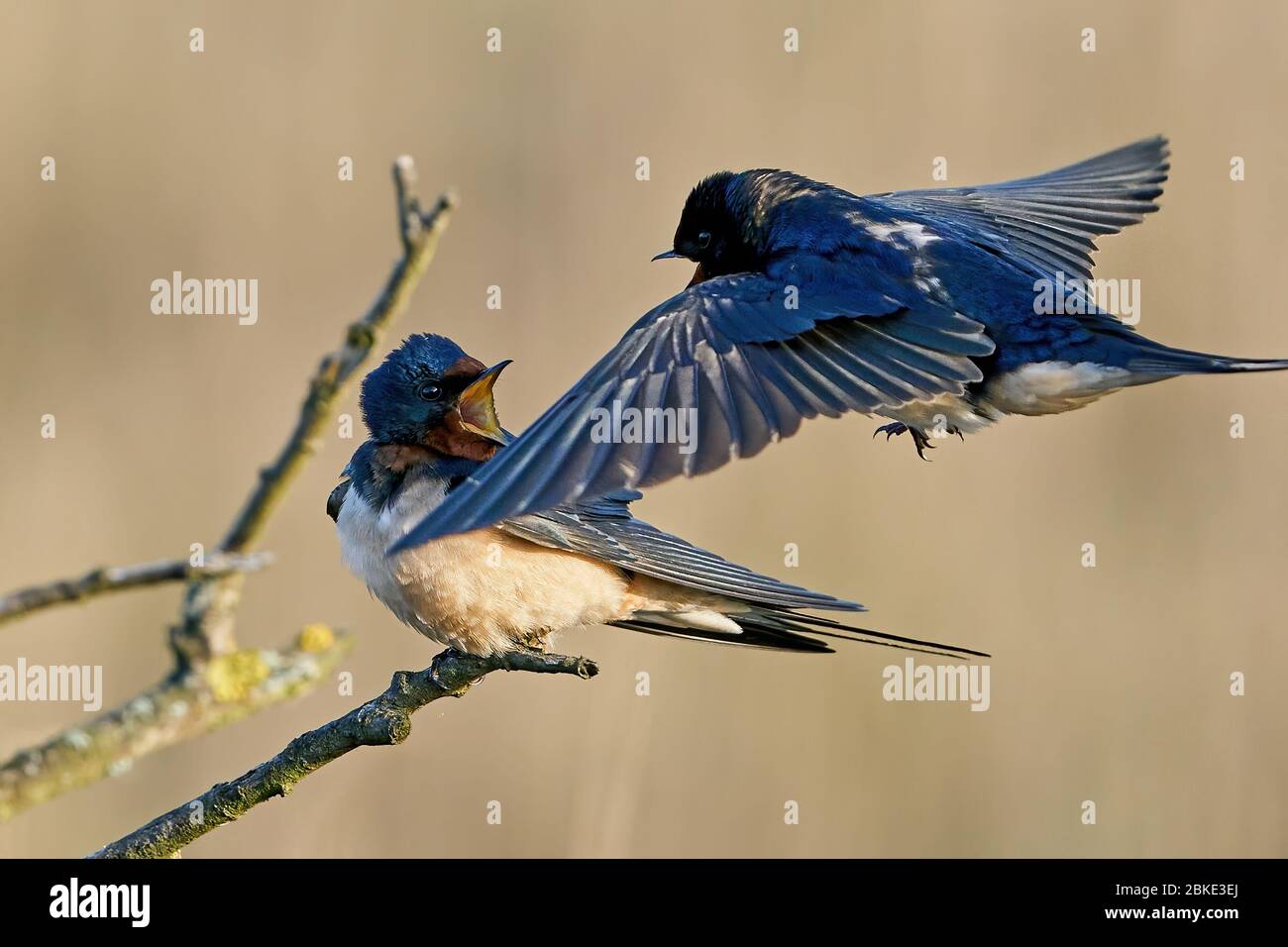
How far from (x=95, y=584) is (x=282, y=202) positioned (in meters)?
4.12

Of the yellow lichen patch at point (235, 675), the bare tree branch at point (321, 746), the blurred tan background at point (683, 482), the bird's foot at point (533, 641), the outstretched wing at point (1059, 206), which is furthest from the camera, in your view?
the blurred tan background at point (683, 482)

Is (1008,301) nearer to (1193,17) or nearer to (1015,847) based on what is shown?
(1015,847)

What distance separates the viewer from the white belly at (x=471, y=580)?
2.71 meters

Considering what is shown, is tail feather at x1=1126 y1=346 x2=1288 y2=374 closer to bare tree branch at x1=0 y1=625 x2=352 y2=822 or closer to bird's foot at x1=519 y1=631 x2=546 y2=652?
bird's foot at x1=519 y1=631 x2=546 y2=652

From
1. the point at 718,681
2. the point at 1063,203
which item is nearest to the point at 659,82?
the point at 1063,203

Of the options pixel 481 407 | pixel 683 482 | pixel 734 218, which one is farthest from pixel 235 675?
pixel 683 482

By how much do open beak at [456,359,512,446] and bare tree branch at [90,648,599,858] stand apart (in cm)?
69

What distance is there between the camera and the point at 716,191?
335 cm

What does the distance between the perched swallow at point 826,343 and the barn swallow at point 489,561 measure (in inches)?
17.0
